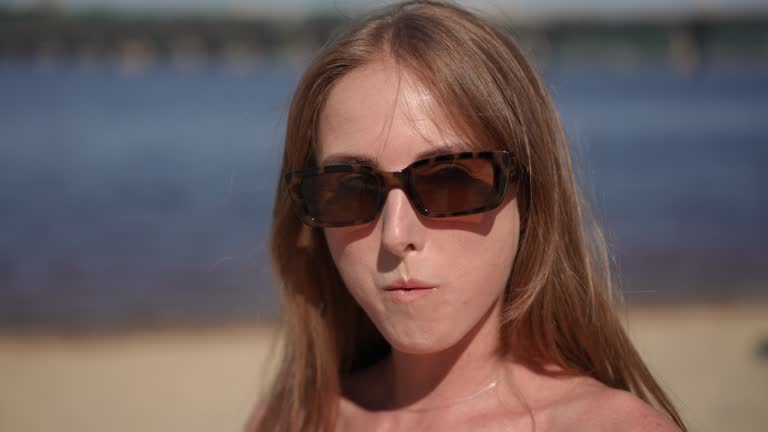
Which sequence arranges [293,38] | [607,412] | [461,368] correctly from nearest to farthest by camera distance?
[607,412], [461,368], [293,38]

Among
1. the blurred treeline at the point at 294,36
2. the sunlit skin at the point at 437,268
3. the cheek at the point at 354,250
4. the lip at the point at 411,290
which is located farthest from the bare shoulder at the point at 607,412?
the blurred treeline at the point at 294,36

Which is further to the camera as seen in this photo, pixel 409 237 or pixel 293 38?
pixel 293 38

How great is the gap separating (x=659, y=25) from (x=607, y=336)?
55.4 metres

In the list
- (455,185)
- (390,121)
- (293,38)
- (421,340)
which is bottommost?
(421,340)

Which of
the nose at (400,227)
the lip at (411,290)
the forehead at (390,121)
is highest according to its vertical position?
the forehead at (390,121)

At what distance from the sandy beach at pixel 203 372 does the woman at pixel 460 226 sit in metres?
3.46

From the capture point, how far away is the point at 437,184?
5.24 feet

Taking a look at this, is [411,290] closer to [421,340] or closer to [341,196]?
[421,340]

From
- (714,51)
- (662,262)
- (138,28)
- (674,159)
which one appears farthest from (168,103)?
(714,51)

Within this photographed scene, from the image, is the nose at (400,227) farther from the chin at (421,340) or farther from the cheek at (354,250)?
the chin at (421,340)

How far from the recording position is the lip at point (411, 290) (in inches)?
64.3

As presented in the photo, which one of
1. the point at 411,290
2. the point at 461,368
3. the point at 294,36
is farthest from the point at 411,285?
the point at 294,36

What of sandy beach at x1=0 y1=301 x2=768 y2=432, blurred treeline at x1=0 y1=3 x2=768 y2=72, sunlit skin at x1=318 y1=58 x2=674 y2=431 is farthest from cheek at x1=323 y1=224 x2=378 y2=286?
blurred treeline at x1=0 y1=3 x2=768 y2=72

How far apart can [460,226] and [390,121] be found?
30 cm
